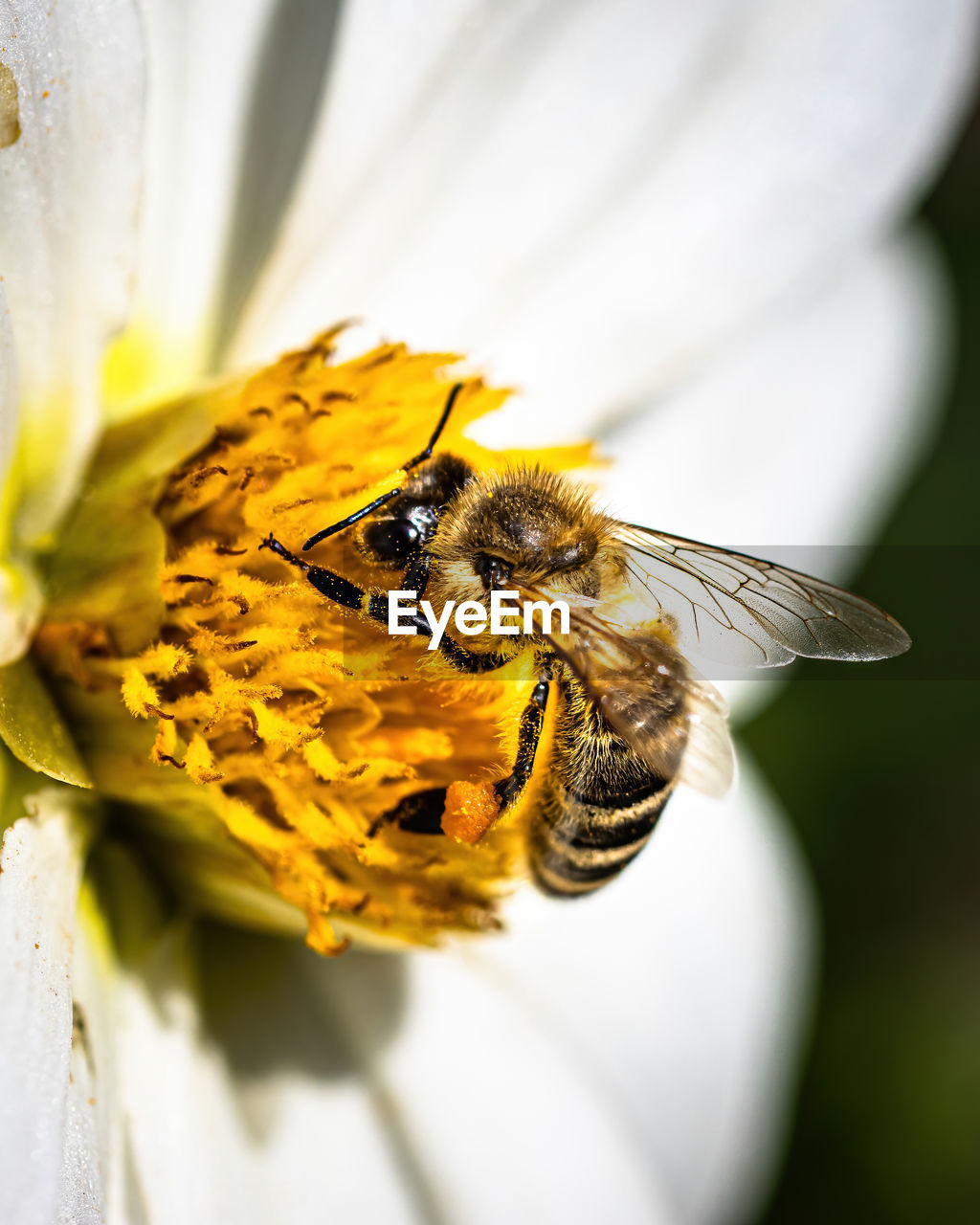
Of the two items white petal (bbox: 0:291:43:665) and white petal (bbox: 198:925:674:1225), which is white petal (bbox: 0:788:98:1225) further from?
white petal (bbox: 198:925:674:1225)

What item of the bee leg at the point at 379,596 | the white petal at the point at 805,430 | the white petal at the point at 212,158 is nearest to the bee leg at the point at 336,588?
the bee leg at the point at 379,596

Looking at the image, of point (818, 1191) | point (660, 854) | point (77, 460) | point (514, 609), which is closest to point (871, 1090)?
point (818, 1191)

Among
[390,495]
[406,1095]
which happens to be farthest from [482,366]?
[406,1095]

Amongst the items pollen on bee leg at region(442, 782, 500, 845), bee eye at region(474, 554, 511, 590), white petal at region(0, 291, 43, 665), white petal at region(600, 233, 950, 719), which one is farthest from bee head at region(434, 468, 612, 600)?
white petal at region(600, 233, 950, 719)

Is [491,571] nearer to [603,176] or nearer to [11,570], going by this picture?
[11,570]

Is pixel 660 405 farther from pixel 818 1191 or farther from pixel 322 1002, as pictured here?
pixel 818 1191

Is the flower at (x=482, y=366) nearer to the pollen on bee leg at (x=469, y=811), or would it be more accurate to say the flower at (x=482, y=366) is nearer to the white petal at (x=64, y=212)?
the white petal at (x=64, y=212)
